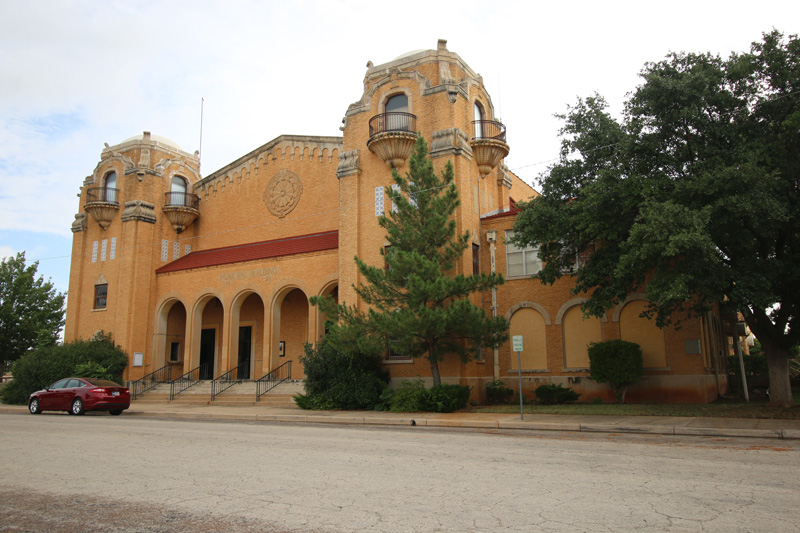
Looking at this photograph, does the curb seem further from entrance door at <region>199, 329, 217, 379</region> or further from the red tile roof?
entrance door at <region>199, 329, 217, 379</region>

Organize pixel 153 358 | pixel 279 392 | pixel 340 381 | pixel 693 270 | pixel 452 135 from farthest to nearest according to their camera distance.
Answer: pixel 153 358 < pixel 279 392 < pixel 452 135 < pixel 340 381 < pixel 693 270

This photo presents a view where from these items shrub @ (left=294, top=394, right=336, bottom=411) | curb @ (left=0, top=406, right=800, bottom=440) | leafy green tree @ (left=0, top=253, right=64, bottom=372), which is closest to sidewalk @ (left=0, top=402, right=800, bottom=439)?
curb @ (left=0, top=406, right=800, bottom=440)

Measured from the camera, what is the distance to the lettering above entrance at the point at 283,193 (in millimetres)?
32438

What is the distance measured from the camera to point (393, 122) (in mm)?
25547

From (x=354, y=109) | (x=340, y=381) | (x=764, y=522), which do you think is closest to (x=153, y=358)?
(x=340, y=381)

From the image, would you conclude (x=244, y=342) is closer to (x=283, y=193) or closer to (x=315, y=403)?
(x=283, y=193)

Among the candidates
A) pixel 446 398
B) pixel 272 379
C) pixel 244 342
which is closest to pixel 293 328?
pixel 272 379

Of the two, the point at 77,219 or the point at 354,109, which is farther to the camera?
the point at 77,219

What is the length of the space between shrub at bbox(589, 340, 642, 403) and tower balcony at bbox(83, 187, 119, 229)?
92.5ft

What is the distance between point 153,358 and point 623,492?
30629mm

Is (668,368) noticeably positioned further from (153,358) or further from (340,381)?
(153,358)

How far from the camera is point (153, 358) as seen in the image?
107ft

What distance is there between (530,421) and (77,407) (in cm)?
1683

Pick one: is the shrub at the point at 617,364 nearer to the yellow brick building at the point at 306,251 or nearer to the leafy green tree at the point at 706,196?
the yellow brick building at the point at 306,251
